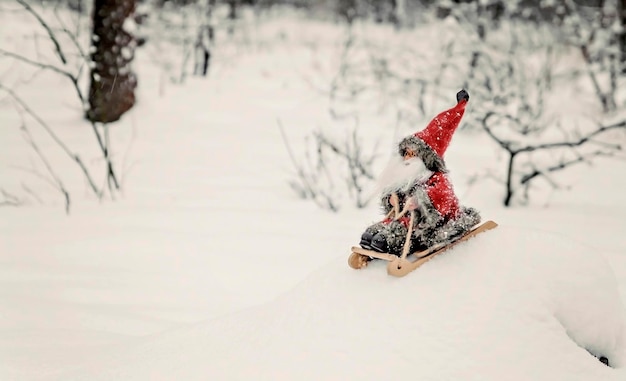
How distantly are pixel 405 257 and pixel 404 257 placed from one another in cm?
3

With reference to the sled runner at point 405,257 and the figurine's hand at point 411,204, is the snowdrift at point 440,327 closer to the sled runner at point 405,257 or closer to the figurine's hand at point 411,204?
the sled runner at point 405,257

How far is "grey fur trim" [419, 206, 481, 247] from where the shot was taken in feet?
5.87

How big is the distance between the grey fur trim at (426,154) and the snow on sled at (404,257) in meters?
0.25

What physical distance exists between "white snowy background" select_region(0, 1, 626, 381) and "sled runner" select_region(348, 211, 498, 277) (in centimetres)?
3

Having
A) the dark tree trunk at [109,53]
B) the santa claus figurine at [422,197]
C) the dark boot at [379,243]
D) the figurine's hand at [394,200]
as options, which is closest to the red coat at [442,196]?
the santa claus figurine at [422,197]

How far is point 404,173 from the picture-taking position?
1.83 meters

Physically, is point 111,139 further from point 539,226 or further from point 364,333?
point 364,333

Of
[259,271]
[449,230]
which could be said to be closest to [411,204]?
[449,230]

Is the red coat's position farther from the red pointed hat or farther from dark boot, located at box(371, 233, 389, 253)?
dark boot, located at box(371, 233, 389, 253)

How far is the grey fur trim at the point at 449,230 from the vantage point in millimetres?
1789

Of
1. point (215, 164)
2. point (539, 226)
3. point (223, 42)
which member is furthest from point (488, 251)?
point (223, 42)

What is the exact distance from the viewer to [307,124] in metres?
7.13

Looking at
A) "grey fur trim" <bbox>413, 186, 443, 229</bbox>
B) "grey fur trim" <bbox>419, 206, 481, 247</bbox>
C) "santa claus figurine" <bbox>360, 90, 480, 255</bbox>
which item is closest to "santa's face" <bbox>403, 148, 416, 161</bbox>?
"santa claus figurine" <bbox>360, 90, 480, 255</bbox>

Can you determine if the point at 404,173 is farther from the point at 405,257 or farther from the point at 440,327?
the point at 440,327
